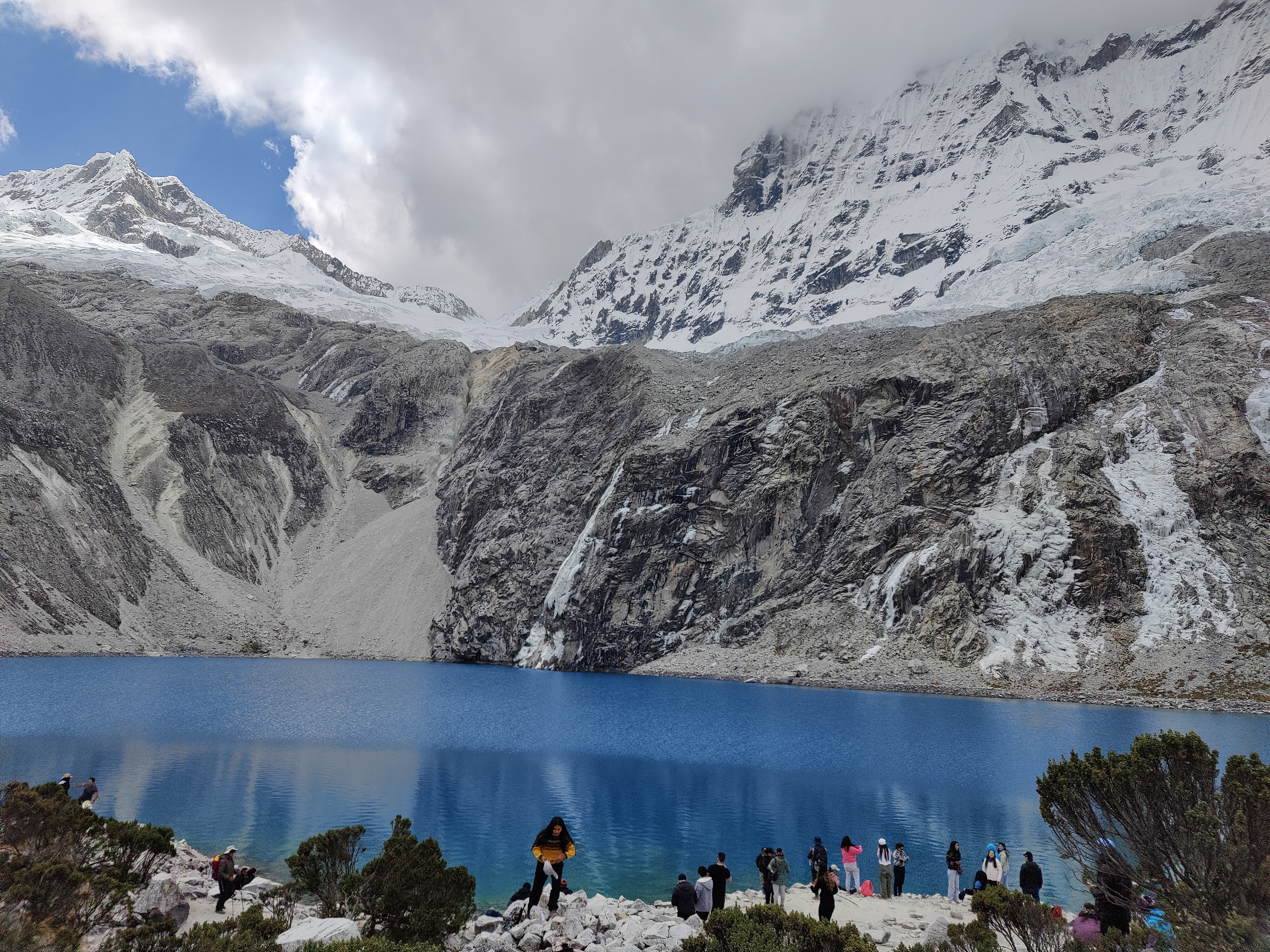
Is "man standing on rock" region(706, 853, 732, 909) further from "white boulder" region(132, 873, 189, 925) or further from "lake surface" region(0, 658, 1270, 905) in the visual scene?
"white boulder" region(132, 873, 189, 925)

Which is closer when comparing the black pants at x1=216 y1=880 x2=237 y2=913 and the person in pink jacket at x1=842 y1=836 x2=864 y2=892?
the black pants at x1=216 y1=880 x2=237 y2=913

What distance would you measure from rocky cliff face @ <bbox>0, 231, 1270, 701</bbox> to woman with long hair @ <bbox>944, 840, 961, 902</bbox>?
1767 inches

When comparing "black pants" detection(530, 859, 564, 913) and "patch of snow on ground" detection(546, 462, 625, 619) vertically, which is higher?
"patch of snow on ground" detection(546, 462, 625, 619)

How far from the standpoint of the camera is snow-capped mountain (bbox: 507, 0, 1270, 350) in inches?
4299

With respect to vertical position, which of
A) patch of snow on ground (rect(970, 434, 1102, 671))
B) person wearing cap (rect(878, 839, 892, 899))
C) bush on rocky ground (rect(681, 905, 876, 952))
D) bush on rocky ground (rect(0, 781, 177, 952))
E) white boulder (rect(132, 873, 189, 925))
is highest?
patch of snow on ground (rect(970, 434, 1102, 671))

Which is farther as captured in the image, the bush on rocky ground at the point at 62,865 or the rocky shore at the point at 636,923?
the rocky shore at the point at 636,923

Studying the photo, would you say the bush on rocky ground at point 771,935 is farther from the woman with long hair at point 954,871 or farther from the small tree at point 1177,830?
the woman with long hair at point 954,871

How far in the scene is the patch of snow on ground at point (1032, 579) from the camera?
59.9 m

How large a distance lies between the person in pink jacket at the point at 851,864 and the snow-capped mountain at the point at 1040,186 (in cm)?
9441

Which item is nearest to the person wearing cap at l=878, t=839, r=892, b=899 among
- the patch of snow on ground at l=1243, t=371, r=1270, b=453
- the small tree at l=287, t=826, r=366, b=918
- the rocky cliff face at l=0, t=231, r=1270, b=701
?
the small tree at l=287, t=826, r=366, b=918

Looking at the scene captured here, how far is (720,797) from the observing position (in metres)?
26.8

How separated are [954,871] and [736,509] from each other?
61.6 m

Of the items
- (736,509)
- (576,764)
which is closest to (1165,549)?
(736,509)

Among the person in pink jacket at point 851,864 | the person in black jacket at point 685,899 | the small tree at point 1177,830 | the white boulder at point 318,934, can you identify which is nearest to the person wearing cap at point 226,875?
the white boulder at point 318,934
